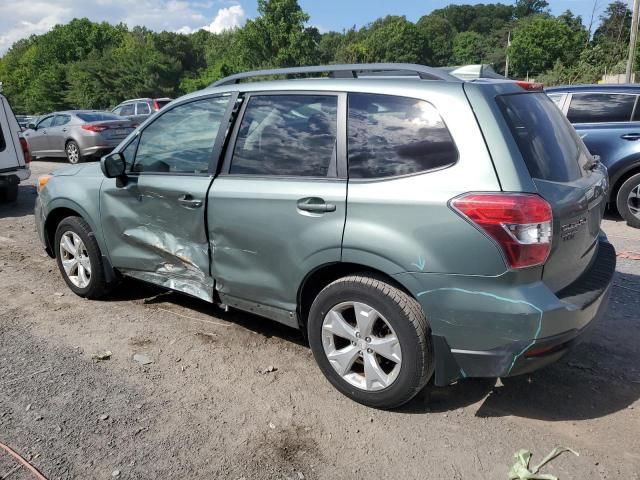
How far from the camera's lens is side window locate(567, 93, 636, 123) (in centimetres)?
725

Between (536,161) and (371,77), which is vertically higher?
(371,77)

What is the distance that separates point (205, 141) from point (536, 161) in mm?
2118

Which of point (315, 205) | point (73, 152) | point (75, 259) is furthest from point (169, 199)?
point (73, 152)

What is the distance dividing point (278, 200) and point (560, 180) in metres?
1.51

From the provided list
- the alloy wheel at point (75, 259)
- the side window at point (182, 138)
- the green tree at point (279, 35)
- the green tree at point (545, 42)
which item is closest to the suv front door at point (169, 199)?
the side window at point (182, 138)

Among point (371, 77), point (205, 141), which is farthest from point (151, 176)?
point (371, 77)

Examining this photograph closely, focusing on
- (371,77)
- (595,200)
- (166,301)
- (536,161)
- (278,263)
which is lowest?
(166,301)

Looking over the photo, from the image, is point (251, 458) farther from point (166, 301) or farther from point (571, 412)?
point (166, 301)

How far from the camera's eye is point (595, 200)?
121 inches

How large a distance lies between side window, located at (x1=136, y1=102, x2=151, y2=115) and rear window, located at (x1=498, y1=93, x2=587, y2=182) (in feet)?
57.7

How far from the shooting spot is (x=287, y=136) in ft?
10.9

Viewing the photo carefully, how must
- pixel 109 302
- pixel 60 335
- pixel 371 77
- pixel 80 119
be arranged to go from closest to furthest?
pixel 371 77
pixel 60 335
pixel 109 302
pixel 80 119

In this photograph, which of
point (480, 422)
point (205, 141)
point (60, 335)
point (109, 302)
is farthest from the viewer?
point (109, 302)

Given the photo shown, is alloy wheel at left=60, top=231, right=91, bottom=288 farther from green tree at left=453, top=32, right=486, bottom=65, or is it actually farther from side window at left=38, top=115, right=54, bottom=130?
green tree at left=453, top=32, right=486, bottom=65
